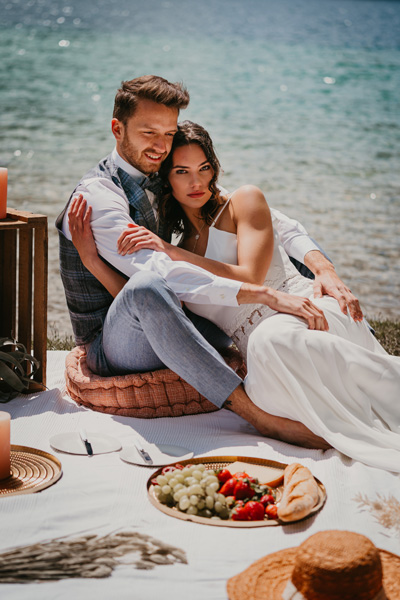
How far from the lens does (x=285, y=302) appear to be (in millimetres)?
3150

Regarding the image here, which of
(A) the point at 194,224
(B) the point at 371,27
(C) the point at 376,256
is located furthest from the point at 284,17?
(A) the point at 194,224

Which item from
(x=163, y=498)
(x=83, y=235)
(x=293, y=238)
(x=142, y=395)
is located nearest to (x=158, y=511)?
(x=163, y=498)

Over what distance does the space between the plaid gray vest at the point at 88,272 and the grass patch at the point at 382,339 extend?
1.12 meters

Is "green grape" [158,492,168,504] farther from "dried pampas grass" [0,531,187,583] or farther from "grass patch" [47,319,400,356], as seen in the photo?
"grass patch" [47,319,400,356]

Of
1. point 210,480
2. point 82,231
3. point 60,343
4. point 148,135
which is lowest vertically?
point 60,343

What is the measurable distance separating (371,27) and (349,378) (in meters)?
30.6

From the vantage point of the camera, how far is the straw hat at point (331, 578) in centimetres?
182

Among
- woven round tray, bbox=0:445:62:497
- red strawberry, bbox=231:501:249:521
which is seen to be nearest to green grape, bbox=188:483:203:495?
red strawberry, bbox=231:501:249:521

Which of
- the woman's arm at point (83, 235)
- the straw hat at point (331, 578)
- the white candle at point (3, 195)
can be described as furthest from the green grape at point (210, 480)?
the white candle at point (3, 195)

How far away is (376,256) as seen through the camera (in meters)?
8.41

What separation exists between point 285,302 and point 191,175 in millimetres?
763

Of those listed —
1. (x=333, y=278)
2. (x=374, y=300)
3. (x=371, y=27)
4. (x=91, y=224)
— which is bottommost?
(x=374, y=300)

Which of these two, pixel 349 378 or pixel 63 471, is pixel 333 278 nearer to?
pixel 349 378

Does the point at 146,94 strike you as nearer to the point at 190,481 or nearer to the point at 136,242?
the point at 136,242
